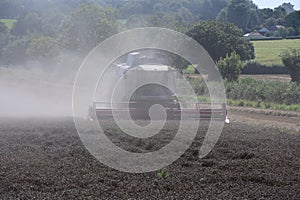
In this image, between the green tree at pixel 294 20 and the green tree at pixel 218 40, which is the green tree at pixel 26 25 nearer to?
the green tree at pixel 294 20

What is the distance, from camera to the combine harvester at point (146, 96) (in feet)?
76.5

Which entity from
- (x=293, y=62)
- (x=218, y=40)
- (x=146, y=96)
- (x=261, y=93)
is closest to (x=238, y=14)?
(x=218, y=40)

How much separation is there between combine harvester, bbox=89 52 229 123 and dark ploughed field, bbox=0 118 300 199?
5.85 metres

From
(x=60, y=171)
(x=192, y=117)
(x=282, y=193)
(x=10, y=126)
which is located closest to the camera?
(x=282, y=193)

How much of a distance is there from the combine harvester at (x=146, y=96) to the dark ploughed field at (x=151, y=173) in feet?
19.2

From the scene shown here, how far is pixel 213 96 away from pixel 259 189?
1042 inches

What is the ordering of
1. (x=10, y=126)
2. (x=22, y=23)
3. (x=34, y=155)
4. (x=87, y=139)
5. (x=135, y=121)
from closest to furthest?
(x=34, y=155), (x=87, y=139), (x=10, y=126), (x=135, y=121), (x=22, y=23)

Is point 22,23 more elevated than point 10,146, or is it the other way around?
point 22,23

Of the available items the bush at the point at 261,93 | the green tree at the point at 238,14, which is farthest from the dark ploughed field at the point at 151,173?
the green tree at the point at 238,14

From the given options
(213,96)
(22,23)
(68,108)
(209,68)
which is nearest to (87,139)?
(68,108)

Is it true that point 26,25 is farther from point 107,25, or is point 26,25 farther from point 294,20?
point 107,25

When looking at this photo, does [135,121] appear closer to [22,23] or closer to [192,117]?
[192,117]

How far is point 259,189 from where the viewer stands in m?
10.2

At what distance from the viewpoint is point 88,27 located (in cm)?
6156
